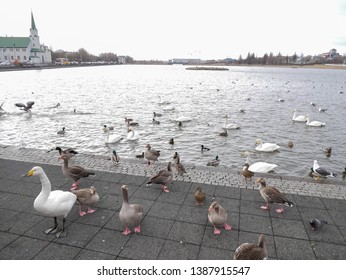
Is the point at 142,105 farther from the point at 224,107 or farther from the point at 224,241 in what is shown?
the point at 224,241

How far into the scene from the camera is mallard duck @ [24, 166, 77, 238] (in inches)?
252

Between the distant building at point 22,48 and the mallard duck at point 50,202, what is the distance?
541ft

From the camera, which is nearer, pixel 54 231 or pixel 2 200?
pixel 54 231

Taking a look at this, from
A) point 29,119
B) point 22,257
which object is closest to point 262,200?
point 22,257

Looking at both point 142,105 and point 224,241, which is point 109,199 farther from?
point 142,105

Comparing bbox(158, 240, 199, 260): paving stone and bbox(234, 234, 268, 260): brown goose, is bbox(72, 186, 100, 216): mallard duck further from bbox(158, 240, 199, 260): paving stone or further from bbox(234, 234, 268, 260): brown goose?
bbox(234, 234, 268, 260): brown goose

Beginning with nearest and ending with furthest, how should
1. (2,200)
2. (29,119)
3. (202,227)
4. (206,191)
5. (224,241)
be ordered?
(224,241), (202,227), (2,200), (206,191), (29,119)

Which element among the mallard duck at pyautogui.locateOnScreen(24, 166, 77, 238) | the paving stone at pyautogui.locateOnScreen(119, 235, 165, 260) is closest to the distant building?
the mallard duck at pyautogui.locateOnScreen(24, 166, 77, 238)

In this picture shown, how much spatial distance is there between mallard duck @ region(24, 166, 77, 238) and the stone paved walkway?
0.32 metres

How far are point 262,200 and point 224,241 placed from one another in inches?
105

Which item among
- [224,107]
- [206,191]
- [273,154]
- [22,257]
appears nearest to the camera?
[22,257]

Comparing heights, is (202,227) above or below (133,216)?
below

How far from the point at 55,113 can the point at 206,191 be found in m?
24.4

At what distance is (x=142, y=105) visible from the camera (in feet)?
112
